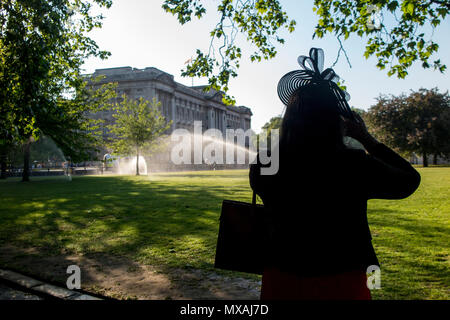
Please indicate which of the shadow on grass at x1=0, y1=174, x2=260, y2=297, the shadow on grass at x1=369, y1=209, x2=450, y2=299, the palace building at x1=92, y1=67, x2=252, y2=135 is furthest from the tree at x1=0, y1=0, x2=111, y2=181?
the palace building at x1=92, y1=67, x2=252, y2=135

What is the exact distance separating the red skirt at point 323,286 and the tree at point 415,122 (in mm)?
Result: 65580

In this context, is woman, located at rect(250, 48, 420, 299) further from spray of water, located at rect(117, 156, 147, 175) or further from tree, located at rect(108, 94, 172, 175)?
spray of water, located at rect(117, 156, 147, 175)

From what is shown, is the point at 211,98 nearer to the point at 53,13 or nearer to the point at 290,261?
the point at 53,13

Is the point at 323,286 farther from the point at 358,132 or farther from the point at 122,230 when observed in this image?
the point at 122,230

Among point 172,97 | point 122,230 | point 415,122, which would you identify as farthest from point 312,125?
point 172,97

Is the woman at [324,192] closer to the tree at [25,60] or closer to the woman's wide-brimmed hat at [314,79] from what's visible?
the woman's wide-brimmed hat at [314,79]

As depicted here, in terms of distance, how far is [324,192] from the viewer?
5.76 feet

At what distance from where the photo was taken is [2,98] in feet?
31.9

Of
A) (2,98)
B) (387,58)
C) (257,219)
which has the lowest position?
(257,219)

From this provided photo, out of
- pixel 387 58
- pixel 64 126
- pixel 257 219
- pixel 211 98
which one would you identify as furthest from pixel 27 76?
pixel 211 98

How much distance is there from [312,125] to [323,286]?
80cm

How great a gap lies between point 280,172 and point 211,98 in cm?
10236

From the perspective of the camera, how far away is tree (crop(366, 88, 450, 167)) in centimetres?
6044

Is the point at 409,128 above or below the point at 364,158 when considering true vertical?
above
